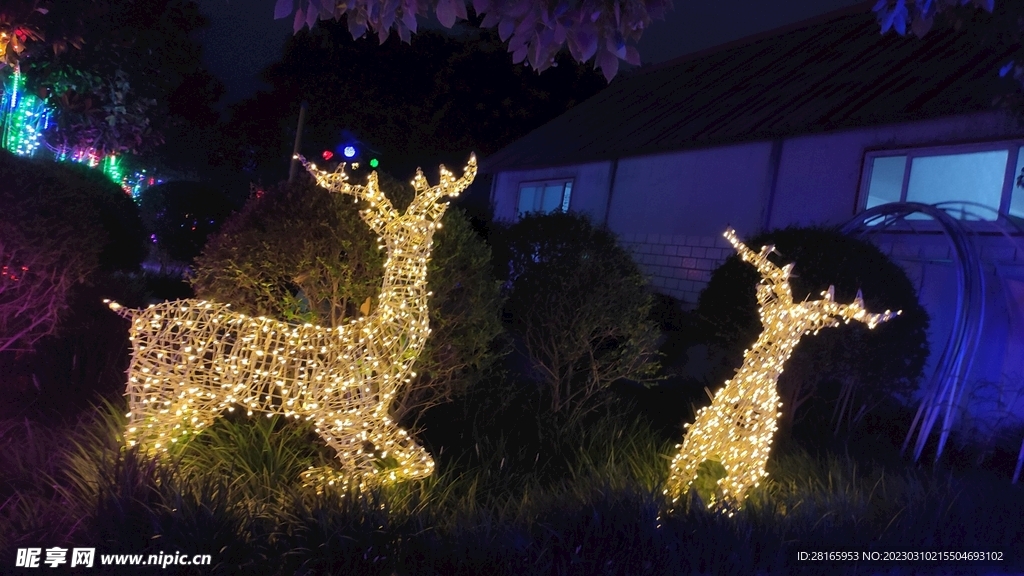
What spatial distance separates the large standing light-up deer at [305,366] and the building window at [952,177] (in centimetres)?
608

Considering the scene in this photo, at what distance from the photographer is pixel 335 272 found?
17.6 ft

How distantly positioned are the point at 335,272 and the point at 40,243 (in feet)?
6.91

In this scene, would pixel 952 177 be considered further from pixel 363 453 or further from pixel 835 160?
pixel 363 453

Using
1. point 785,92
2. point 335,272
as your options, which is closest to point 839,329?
point 335,272

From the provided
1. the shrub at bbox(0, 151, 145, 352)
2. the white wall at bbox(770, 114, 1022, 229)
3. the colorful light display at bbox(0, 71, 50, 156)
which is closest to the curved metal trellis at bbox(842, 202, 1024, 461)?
the white wall at bbox(770, 114, 1022, 229)

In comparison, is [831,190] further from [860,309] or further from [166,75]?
[166,75]

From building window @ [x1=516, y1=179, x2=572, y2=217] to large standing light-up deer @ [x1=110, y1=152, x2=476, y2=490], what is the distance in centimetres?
1048

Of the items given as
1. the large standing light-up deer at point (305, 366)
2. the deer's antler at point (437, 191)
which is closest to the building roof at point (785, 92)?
the deer's antler at point (437, 191)

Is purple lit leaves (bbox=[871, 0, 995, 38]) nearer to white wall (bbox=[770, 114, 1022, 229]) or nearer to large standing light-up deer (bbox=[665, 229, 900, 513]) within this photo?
large standing light-up deer (bbox=[665, 229, 900, 513])

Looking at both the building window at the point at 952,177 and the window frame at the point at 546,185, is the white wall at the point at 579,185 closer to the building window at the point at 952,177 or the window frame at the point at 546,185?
the window frame at the point at 546,185

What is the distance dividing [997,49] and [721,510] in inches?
284

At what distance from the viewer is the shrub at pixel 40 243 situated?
533 cm

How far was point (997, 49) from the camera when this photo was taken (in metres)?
8.70

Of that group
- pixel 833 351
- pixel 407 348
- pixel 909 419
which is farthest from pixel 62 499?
pixel 909 419
